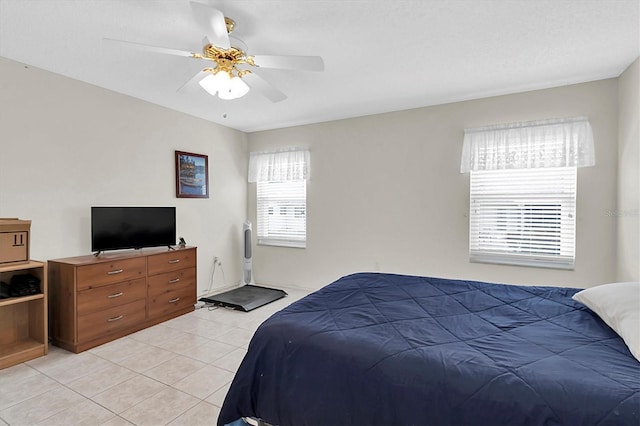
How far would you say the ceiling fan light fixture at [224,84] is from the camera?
94.0 inches

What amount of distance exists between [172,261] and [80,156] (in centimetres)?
142

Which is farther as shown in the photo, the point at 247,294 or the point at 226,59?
the point at 247,294

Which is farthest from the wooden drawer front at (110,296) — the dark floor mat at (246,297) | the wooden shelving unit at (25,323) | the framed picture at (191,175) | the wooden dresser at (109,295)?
the framed picture at (191,175)

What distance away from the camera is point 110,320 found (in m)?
3.12

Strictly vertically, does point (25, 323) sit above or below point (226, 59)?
below

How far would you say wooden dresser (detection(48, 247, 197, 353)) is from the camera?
289 centimetres

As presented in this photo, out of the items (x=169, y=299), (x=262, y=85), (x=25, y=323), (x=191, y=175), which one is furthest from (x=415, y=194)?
(x=25, y=323)

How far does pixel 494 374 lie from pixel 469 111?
3.30 m

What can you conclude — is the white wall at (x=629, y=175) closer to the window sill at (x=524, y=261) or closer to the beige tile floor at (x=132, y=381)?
the window sill at (x=524, y=261)

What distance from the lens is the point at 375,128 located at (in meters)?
4.33

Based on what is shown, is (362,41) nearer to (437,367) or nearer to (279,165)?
(437,367)

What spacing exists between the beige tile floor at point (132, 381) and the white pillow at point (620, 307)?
214 centimetres

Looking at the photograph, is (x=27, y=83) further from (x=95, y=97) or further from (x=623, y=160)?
(x=623, y=160)

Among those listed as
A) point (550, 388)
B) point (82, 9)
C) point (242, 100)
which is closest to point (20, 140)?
point (82, 9)
